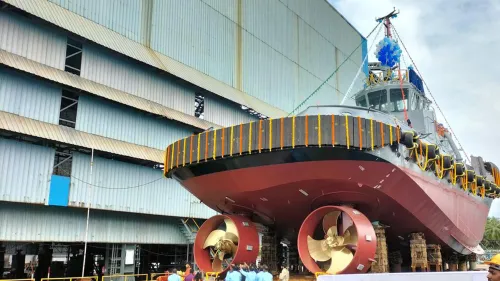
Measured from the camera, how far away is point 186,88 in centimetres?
2834

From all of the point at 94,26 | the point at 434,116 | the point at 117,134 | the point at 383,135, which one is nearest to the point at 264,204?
the point at 383,135

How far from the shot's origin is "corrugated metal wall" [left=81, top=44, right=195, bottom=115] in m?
23.3

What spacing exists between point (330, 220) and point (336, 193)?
97cm

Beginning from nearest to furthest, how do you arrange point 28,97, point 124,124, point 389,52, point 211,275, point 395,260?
point 211,275, point 395,260, point 28,97, point 389,52, point 124,124

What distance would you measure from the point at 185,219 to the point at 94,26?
13.2 metres

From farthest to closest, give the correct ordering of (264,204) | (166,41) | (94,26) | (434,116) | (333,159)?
(166,41) < (94,26) < (434,116) < (264,204) < (333,159)

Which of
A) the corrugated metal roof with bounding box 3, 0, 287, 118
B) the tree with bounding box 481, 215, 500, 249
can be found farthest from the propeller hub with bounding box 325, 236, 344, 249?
the tree with bounding box 481, 215, 500, 249

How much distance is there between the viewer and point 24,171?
65.0 feet

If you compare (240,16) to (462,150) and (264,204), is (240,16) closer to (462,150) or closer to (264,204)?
(462,150)

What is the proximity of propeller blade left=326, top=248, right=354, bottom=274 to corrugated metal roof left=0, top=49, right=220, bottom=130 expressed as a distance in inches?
613

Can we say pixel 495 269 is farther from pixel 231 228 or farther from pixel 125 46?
pixel 125 46

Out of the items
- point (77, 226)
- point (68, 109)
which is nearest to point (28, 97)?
point (68, 109)

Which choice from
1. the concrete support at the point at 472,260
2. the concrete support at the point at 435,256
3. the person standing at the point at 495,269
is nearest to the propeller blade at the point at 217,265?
the concrete support at the point at 435,256

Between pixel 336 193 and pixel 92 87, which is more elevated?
pixel 92 87
